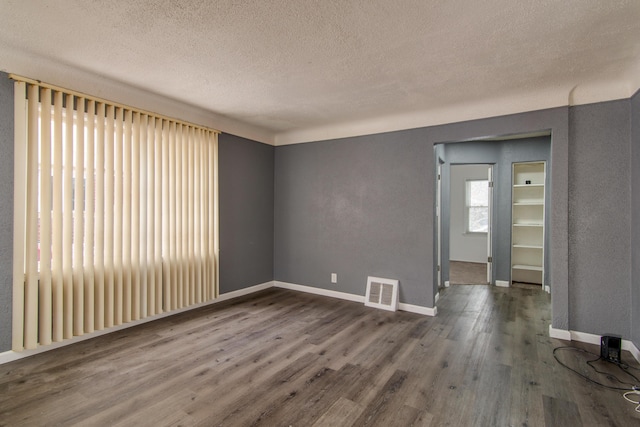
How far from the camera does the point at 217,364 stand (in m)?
2.60

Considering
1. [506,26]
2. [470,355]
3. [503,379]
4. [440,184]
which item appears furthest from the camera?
[440,184]

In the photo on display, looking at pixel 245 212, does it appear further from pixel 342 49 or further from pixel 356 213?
pixel 342 49

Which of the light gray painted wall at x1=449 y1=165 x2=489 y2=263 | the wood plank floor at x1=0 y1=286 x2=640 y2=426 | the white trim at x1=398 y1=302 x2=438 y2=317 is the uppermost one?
the light gray painted wall at x1=449 y1=165 x2=489 y2=263

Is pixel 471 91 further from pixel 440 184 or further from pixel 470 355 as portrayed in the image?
pixel 470 355

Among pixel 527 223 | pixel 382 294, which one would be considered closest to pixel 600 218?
pixel 382 294

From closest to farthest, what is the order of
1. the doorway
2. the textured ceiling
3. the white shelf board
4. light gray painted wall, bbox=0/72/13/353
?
the textured ceiling → light gray painted wall, bbox=0/72/13/353 → the white shelf board → the doorway

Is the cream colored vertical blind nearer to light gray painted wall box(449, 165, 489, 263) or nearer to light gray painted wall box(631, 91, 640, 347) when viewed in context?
light gray painted wall box(631, 91, 640, 347)

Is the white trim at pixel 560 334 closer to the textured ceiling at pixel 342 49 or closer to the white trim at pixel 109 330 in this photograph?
the textured ceiling at pixel 342 49

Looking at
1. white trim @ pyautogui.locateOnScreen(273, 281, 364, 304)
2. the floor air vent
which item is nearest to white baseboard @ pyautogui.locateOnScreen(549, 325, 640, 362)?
the floor air vent

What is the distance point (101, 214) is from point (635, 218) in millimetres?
5018

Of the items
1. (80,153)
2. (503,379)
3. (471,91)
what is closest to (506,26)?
(471,91)

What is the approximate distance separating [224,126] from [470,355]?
4020 mm

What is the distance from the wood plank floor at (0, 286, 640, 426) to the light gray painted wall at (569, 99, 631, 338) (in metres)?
0.40

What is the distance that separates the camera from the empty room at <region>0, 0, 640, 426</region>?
205 centimetres
